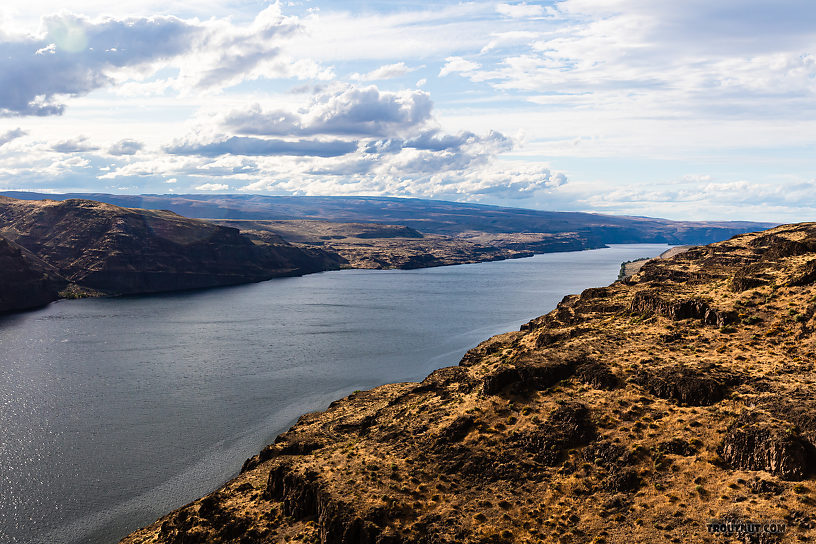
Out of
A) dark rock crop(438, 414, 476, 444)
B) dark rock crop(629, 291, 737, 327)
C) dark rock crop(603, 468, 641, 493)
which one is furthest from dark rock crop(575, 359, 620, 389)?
dark rock crop(629, 291, 737, 327)

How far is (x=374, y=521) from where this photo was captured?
2042 inches

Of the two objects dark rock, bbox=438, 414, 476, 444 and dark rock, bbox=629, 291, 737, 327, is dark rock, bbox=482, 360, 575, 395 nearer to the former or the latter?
dark rock, bbox=438, 414, 476, 444

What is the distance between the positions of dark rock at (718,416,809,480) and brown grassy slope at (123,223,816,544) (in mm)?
117

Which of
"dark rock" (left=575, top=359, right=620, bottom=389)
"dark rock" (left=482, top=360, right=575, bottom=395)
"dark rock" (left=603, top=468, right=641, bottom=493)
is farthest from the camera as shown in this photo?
"dark rock" (left=482, top=360, right=575, bottom=395)

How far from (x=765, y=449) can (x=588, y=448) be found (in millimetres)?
15918

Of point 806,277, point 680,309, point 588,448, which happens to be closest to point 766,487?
point 588,448

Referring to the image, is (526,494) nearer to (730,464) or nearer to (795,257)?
(730,464)

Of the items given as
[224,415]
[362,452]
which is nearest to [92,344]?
[224,415]

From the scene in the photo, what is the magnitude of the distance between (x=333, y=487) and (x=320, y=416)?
37351mm

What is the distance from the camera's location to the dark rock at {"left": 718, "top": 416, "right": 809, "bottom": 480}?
45469mm

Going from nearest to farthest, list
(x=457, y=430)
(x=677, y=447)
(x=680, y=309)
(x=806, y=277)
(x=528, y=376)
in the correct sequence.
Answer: (x=677, y=447) < (x=457, y=430) < (x=528, y=376) < (x=806, y=277) < (x=680, y=309)

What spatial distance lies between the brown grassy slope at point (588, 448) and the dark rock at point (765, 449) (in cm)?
12

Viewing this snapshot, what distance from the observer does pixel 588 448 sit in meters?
56.4

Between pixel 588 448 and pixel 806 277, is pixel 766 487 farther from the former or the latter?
pixel 806 277
